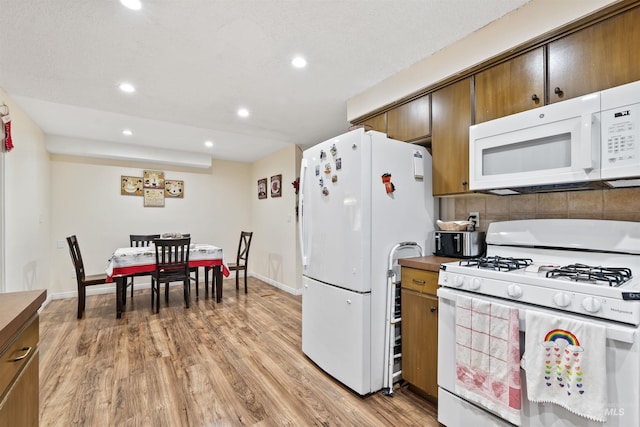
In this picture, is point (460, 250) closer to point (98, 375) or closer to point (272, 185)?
point (98, 375)

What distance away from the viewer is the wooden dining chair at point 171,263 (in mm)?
3797

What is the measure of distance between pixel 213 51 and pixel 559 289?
2524 millimetres

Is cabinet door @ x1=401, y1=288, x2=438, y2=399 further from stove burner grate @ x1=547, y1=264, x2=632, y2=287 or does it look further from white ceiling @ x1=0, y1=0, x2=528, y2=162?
white ceiling @ x1=0, y1=0, x2=528, y2=162

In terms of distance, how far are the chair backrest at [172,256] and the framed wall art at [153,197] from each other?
1625 mm

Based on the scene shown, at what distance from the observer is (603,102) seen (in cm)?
138

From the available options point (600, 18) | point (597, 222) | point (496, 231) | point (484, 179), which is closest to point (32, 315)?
point (484, 179)

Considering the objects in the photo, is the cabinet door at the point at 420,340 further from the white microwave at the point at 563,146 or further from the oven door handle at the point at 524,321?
the white microwave at the point at 563,146

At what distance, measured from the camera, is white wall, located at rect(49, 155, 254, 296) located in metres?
4.54

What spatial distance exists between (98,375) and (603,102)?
12.2ft

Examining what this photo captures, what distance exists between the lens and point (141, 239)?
4.80 metres

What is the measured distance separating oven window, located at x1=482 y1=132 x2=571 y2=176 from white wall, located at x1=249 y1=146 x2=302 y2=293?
3.33 meters

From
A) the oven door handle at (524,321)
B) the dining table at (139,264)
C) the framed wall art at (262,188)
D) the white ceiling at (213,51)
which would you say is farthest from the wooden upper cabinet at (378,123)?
the framed wall art at (262,188)

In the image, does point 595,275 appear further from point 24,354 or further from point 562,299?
point 24,354

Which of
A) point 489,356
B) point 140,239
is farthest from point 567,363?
point 140,239
